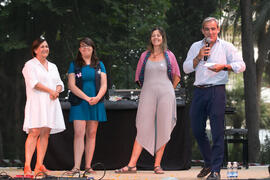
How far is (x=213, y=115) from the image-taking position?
625 centimetres

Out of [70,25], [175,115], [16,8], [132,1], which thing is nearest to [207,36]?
[175,115]

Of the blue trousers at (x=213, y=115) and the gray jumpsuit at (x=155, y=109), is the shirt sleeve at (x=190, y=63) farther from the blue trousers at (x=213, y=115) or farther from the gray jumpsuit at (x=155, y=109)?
the gray jumpsuit at (x=155, y=109)

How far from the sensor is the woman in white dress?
23.5 ft

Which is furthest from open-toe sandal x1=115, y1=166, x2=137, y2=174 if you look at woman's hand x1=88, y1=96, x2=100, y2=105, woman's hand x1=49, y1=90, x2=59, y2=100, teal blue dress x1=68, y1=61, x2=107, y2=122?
woman's hand x1=49, y1=90, x2=59, y2=100

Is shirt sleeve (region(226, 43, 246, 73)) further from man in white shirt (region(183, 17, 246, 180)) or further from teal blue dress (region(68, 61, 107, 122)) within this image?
teal blue dress (region(68, 61, 107, 122))

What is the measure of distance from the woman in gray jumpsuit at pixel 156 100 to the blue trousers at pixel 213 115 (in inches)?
43.6

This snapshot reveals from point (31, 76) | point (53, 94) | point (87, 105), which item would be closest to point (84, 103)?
point (87, 105)

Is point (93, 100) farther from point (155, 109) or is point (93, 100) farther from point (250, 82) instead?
point (250, 82)

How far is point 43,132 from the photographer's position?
24.2 feet

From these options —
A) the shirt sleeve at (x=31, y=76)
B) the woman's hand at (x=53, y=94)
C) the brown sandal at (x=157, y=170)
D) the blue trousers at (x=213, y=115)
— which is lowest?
the brown sandal at (x=157, y=170)

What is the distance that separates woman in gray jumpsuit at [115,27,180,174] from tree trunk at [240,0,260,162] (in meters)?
3.88

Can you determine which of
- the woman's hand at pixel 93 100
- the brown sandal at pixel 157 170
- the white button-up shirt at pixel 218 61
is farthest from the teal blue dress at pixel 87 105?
the white button-up shirt at pixel 218 61

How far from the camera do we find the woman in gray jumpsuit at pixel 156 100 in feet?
24.8

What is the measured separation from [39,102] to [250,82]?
5340mm
